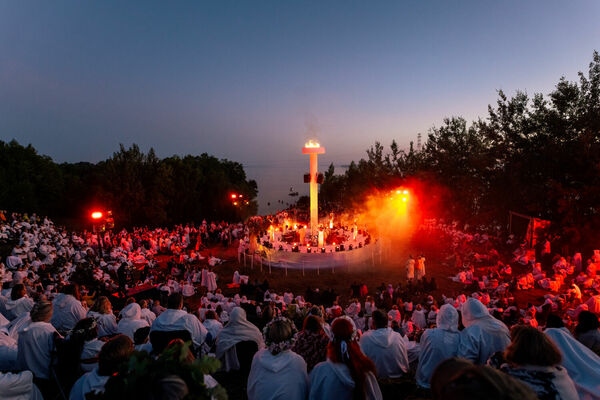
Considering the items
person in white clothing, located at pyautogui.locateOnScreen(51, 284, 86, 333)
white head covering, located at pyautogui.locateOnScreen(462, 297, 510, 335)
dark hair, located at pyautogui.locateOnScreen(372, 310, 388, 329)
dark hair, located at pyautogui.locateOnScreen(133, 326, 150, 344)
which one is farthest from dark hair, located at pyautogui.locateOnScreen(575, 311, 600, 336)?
person in white clothing, located at pyautogui.locateOnScreen(51, 284, 86, 333)

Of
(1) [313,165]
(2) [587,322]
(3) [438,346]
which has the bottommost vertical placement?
(3) [438,346]

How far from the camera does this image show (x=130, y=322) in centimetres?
686

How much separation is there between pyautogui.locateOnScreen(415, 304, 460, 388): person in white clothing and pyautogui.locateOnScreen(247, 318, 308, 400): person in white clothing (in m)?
2.07

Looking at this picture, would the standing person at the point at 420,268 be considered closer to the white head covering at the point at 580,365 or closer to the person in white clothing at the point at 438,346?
the person in white clothing at the point at 438,346

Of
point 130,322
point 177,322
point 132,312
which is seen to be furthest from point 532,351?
point 132,312

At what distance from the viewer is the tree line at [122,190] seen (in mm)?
32812

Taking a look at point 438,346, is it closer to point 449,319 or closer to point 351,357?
point 449,319

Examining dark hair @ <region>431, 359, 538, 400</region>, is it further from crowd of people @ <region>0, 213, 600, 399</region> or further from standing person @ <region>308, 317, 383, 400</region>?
standing person @ <region>308, 317, 383, 400</region>

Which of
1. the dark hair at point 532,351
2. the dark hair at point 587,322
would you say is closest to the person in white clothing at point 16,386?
the dark hair at point 532,351

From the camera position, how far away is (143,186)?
34500 millimetres

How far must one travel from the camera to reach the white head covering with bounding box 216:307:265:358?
5707 millimetres

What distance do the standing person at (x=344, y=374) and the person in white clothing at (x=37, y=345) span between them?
4.02 metres

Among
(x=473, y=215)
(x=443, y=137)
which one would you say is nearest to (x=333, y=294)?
(x=473, y=215)

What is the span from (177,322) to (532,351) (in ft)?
15.7
